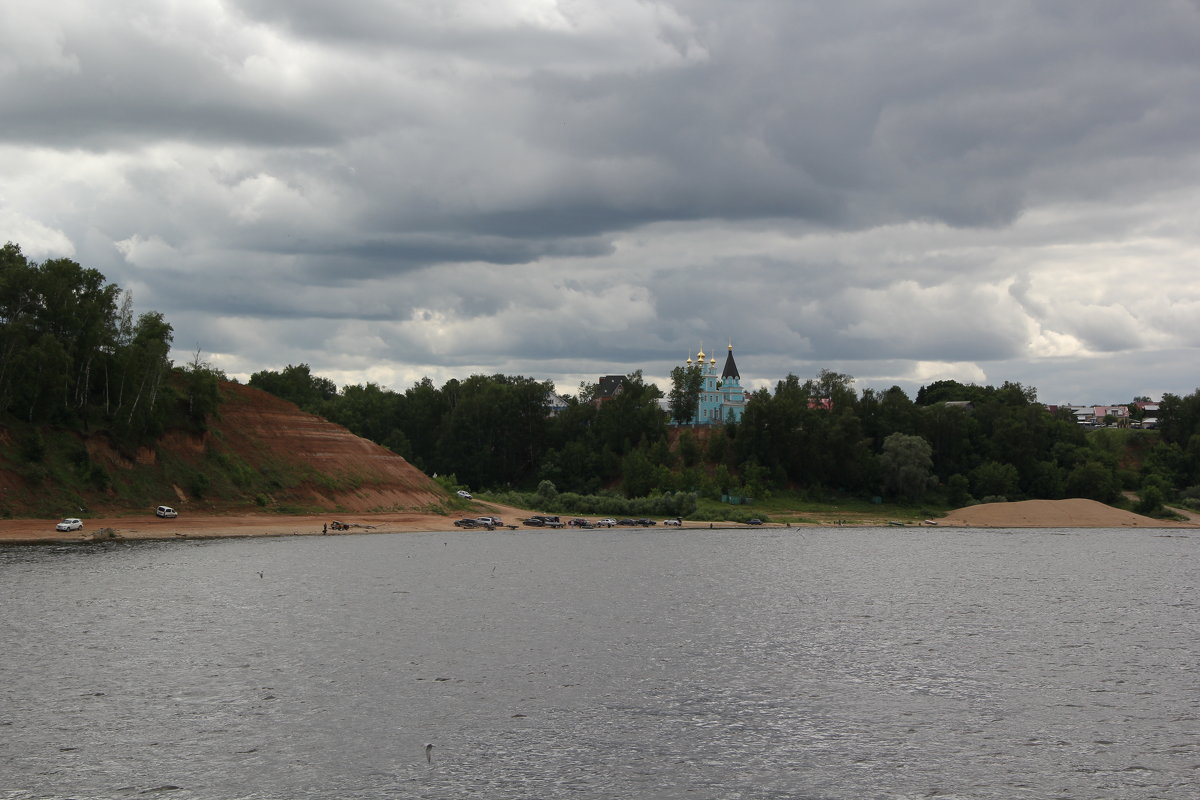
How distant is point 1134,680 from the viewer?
153 ft

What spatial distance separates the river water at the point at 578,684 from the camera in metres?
31.9

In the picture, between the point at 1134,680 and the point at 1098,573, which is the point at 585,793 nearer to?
the point at 1134,680

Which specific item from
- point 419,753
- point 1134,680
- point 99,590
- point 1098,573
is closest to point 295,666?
point 419,753

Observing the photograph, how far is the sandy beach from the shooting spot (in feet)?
320

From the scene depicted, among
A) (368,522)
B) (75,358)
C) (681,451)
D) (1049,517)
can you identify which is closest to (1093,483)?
(1049,517)

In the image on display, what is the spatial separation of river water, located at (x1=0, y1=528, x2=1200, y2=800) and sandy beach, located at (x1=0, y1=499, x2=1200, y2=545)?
12.7 meters

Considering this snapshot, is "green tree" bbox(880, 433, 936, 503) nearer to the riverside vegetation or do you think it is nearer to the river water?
the riverside vegetation

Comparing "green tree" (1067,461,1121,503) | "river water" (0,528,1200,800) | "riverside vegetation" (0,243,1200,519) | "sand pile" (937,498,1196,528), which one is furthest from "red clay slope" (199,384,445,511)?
"green tree" (1067,461,1121,503)

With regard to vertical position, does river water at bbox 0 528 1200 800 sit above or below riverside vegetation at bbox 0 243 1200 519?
below

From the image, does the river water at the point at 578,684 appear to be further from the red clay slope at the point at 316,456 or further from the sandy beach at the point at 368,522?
the red clay slope at the point at 316,456

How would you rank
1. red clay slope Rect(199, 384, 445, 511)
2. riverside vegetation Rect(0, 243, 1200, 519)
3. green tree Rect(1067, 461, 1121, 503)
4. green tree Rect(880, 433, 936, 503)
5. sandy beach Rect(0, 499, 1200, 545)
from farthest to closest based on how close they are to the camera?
1. green tree Rect(1067, 461, 1121, 503)
2. green tree Rect(880, 433, 936, 503)
3. red clay slope Rect(199, 384, 445, 511)
4. riverside vegetation Rect(0, 243, 1200, 519)
5. sandy beach Rect(0, 499, 1200, 545)

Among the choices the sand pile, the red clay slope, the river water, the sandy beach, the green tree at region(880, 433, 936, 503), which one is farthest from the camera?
the green tree at region(880, 433, 936, 503)

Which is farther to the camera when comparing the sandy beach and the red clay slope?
the red clay slope

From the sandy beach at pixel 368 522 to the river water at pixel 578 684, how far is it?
12.7 meters
